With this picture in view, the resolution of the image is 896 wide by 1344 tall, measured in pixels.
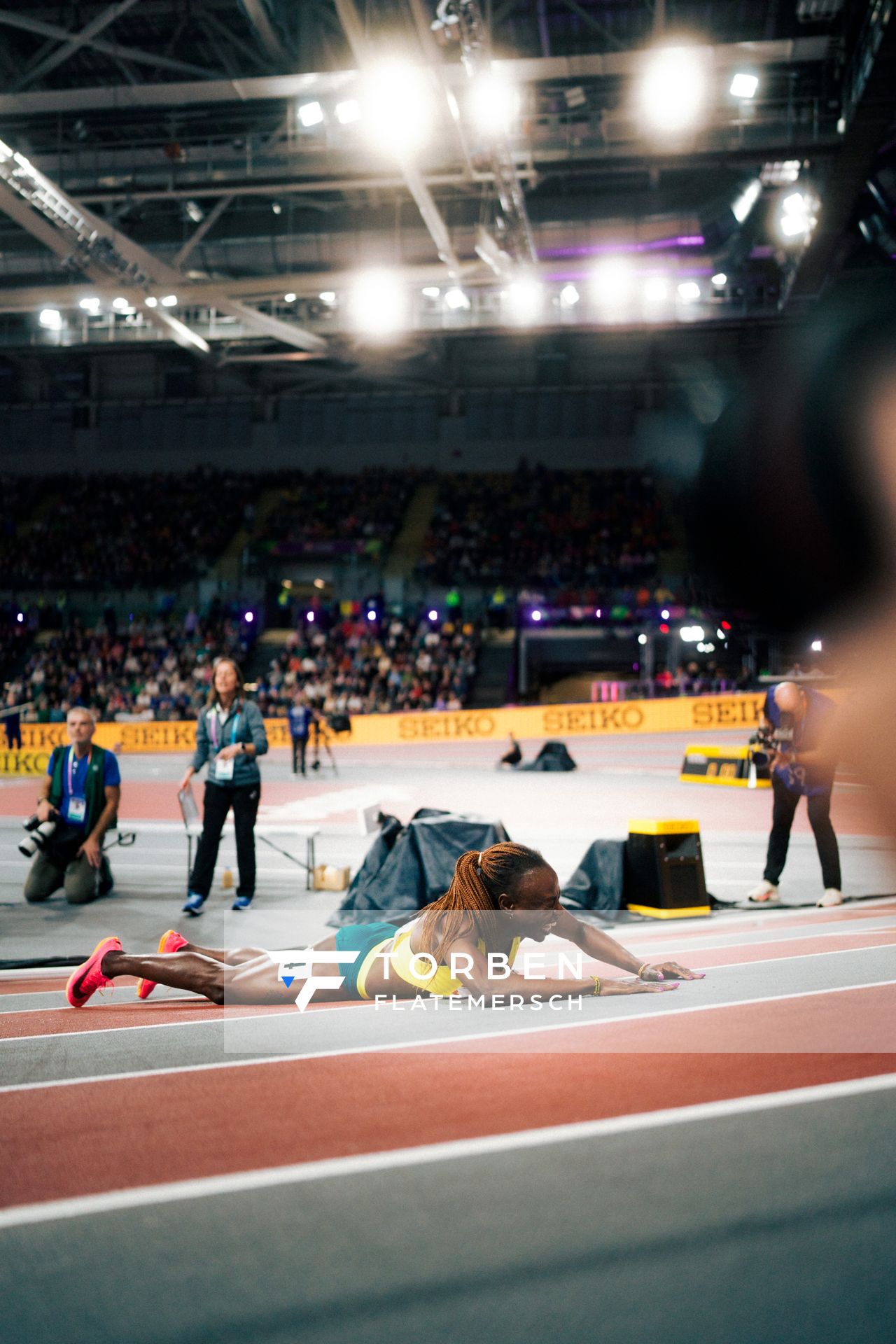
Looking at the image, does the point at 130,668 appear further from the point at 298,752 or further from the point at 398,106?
the point at 398,106

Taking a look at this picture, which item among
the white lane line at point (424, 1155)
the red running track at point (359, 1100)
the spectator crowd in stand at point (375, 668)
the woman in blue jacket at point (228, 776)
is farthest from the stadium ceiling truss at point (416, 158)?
the white lane line at point (424, 1155)

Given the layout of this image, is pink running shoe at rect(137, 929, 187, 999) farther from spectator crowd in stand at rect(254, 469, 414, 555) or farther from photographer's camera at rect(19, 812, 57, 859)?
spectator crowd in stand at rect(254, 469, 414, 555)

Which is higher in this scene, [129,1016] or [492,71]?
Answer: [492,71]

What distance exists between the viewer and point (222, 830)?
24.0 ft

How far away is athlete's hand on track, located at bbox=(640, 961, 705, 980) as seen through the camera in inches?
171

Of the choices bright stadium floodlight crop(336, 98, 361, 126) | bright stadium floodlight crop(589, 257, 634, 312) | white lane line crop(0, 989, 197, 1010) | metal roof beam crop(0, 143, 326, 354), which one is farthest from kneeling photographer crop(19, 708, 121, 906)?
bright stadium floodlight crop(589, 257, 634, 312)

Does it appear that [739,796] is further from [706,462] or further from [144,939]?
[706,462]

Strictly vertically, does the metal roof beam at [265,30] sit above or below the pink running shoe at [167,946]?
above

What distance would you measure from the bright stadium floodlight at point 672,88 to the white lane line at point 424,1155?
53.7 ft

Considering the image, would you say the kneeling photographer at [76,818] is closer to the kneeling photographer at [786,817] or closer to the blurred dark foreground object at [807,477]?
the kneeling photographer at [786,817]

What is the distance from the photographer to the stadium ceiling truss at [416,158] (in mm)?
15906

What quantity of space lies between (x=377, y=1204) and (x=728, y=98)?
1843 centimetres

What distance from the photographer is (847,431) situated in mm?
740

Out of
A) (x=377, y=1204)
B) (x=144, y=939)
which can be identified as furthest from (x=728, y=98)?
(x=377, y=1204)
